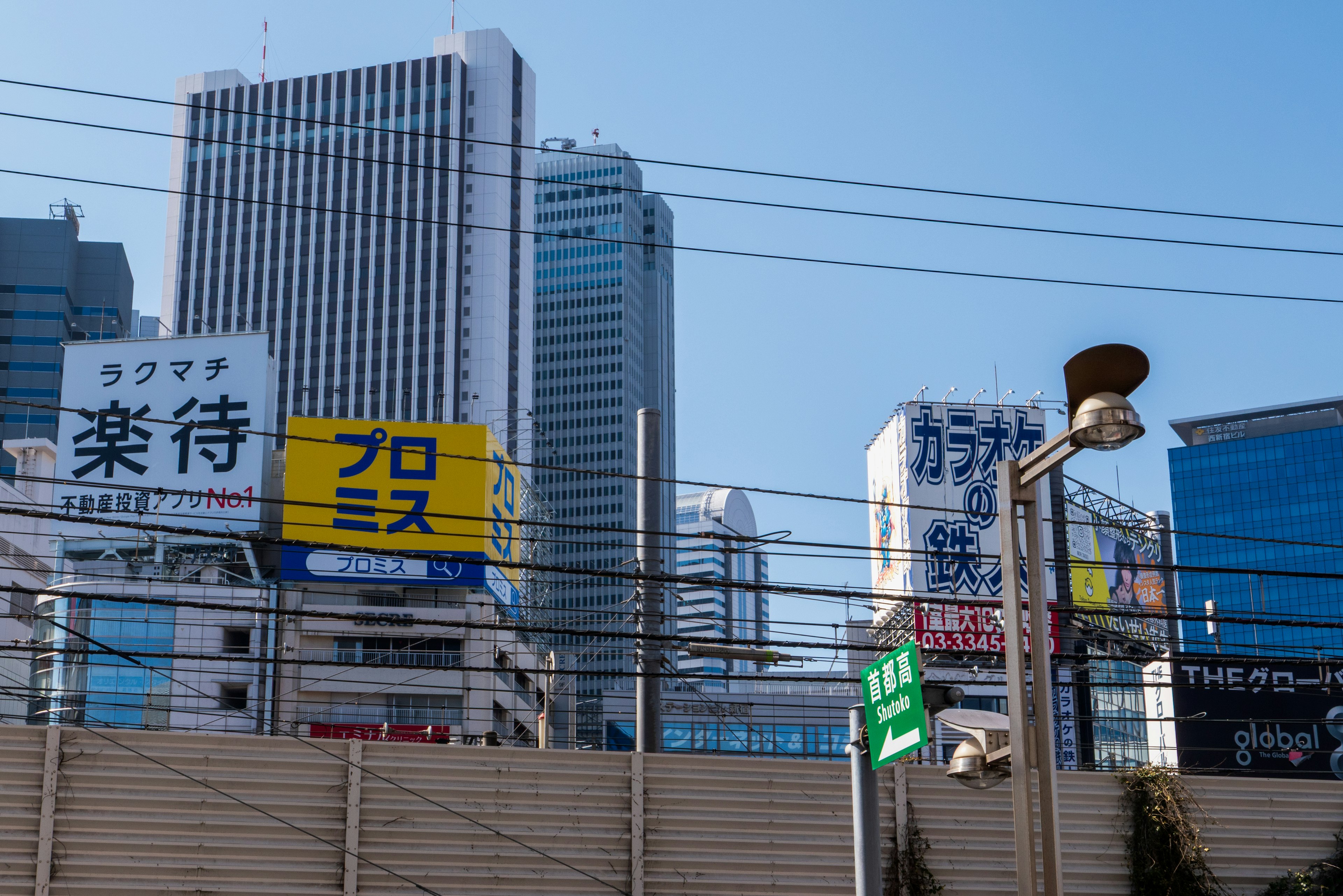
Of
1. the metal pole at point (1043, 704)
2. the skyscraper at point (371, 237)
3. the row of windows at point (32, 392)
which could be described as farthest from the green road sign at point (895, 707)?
the row of windows at point (32, 392)

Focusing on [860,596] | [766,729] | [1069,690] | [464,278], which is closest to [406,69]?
[464,278]

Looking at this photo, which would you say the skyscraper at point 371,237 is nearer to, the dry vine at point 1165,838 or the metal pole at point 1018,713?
the dry vine at point 1165,838

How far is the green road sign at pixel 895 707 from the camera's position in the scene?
10586 millimetres

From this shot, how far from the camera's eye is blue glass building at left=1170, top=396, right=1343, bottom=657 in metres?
141

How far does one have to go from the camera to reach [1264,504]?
151625 mm

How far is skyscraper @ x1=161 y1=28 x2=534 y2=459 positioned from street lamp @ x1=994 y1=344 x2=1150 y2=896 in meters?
127

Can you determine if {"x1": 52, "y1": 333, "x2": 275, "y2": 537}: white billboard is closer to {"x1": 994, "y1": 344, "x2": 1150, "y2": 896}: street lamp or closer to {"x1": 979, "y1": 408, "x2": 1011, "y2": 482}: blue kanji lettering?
{"x1": 979, "y1": 408, "x2": 1011, "y2": 482}: blue kanji lettering

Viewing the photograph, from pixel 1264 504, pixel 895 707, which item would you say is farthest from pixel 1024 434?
pixel 1264 504

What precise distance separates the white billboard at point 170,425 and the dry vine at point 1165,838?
4873cm

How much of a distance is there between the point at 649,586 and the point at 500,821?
4.22 metres

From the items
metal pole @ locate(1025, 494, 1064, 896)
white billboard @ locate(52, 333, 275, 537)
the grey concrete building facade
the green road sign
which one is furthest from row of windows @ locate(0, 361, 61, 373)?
metal pole @ locate(1025, 494, 1064, 896)

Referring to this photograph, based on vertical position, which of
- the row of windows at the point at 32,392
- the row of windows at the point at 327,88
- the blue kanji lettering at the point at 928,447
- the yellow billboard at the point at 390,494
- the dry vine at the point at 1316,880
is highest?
the row of windows at the point at 327,88

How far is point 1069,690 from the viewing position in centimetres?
6228

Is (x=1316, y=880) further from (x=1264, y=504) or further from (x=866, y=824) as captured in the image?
(x=1264, y=504)
